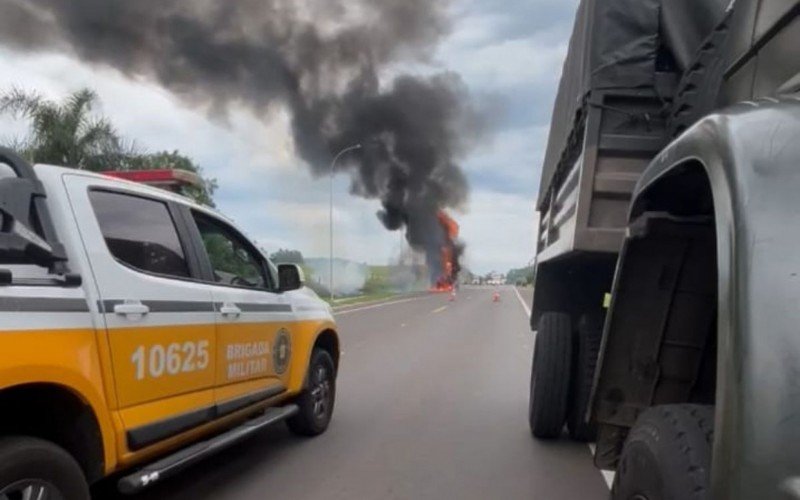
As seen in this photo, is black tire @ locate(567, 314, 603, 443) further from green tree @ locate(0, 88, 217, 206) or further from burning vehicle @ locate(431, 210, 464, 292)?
burning vehicle @ locate(431, 210, 464, 292)

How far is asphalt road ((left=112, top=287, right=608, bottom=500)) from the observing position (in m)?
4.60

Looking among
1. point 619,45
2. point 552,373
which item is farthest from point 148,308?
point 552,373

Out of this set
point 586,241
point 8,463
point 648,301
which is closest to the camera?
point 8,463

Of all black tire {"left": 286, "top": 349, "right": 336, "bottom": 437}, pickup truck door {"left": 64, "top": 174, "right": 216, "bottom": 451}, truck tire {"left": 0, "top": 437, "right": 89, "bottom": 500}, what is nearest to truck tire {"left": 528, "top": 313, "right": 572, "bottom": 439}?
black tire {"left": 286, "top": 349, "right": 336, "bottom": 437}

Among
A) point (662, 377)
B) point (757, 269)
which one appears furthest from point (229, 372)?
point (757, 269)

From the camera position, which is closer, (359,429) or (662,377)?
(662,377)

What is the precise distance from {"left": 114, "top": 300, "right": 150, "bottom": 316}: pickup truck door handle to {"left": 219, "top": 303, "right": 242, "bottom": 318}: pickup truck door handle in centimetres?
76

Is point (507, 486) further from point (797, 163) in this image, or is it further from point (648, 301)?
point (797, 163)

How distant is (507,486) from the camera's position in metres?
4.72

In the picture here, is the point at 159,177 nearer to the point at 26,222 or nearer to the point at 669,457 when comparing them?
A: the point at 26,222

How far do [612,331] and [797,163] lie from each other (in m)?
1.31

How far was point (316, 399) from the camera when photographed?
5.95 m

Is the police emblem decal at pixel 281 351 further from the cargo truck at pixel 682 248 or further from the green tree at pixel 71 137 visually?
the green tree at pixel 71 137

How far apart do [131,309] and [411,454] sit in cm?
280
